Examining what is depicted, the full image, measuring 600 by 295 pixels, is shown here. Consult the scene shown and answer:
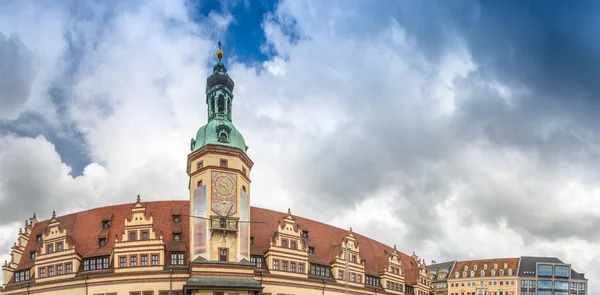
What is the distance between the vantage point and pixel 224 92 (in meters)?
71.6

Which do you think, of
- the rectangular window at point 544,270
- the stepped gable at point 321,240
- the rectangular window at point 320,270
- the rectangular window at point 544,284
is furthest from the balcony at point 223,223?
the rectangular window at point 544,284

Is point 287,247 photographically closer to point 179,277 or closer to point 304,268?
point 304,268

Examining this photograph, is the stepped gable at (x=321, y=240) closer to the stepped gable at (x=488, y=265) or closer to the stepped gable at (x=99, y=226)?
the stepped gable at (x=99, y=226)

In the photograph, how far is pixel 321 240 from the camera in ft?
260

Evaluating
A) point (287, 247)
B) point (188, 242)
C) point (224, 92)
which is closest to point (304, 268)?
point (287, 247)

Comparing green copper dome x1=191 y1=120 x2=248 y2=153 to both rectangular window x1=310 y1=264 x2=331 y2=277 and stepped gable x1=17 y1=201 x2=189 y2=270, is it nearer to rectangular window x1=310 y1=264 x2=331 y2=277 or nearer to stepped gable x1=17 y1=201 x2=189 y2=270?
stepped gable x1=17 y1=201 x2=189 y2=270

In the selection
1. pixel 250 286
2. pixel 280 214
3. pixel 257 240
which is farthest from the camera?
pixel 280 214

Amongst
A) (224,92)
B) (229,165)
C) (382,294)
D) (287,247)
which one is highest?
(224,92)

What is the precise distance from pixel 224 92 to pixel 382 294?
35538 millimetres

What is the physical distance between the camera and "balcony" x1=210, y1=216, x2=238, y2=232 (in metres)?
64.0

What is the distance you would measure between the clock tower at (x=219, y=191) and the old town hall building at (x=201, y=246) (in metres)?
0.11

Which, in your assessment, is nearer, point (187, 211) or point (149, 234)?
point (149, 234)

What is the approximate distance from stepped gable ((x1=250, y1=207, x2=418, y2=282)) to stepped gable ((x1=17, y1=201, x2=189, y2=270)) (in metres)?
9.30

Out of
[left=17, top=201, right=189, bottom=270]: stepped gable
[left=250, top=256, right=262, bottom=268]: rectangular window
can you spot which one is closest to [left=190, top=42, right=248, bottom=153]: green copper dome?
[left=17, top=201, right=189, bottom=270]: stepped gable
